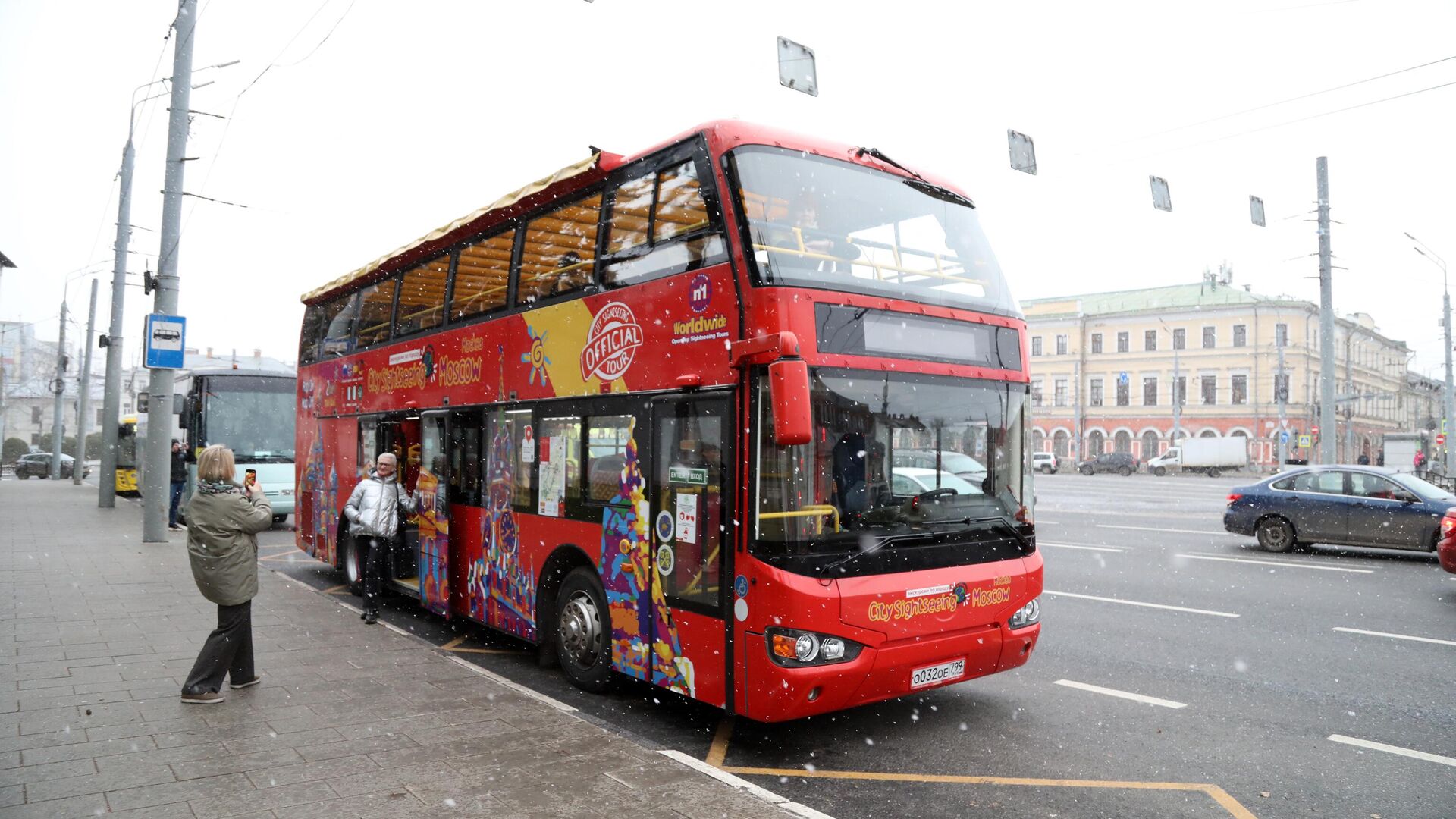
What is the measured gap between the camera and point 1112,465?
214 feet

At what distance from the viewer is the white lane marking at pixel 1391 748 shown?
571 centimetres

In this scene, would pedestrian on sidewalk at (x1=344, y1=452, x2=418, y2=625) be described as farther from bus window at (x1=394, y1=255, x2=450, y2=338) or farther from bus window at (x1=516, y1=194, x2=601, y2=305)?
bus window at (x1=516, y1=194, x2=601, y2=305)

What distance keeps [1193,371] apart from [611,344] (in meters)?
74.0

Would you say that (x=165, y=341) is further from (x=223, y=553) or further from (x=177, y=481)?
(x=223, y=553)

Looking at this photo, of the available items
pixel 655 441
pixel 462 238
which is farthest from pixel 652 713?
A: pixel 462 238

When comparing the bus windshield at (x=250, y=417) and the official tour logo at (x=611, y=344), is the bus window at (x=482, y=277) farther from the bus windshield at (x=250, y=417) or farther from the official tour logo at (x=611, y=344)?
the bus windshield at (x=250, y=417)

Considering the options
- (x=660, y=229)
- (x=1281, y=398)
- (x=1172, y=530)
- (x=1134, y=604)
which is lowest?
(x=1134, y=604)

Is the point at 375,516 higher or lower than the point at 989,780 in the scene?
higher

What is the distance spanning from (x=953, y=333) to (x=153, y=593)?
31.3 ft

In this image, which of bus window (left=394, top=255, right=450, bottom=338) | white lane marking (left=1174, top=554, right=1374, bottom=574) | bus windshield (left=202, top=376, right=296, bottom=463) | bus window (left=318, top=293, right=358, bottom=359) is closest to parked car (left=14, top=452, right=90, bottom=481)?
bus windshield (left=202, top=376, right=296, bottom=463)

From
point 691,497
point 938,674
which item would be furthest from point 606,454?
point 938,674

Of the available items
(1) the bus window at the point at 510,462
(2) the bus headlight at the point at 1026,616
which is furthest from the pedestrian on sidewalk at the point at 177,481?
(2) the bus headlight at the point at 1026,616

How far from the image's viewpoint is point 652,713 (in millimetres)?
6809

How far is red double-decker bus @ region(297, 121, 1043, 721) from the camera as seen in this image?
5512 millimetres
